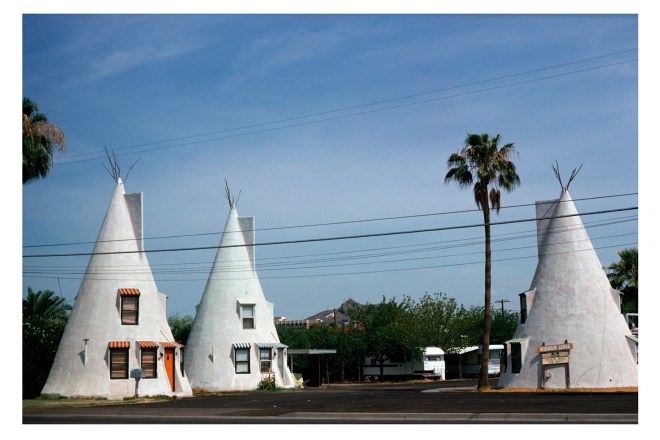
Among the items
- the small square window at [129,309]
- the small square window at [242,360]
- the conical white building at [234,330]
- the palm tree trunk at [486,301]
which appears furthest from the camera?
the small square window at [242,360]

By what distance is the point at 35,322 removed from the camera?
31.9 metres

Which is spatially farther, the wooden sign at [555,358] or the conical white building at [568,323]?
the wooden sign at [555,358]

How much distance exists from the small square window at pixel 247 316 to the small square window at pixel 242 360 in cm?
109

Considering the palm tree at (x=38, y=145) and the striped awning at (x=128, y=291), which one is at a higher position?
the palm tree at (x=38, y=145)

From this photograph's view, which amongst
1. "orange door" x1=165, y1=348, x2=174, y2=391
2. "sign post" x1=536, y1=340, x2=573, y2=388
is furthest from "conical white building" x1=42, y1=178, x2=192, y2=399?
"sign post" x1=536, y1=340, x2=573, y2=388

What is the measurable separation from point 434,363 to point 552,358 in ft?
88.5

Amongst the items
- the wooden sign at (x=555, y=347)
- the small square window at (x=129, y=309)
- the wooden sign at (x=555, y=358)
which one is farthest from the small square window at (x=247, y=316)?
the wooden sign at (x=555, y=358)

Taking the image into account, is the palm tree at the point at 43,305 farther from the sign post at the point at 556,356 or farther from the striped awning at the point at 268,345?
the sign post at the point at 556,356

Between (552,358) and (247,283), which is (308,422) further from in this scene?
(247,283)

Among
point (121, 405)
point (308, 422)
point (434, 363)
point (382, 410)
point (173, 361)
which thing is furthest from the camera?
point (434, 363)

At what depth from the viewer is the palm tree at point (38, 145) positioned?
2353cm

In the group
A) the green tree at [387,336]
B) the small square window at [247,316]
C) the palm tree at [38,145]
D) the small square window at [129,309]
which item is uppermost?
the palm tree at [38,145]

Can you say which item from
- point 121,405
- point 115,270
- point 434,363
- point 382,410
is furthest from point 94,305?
point 434,363

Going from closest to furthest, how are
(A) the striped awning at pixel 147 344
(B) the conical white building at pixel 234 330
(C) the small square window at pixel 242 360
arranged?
1. (A) the striped awning at pixel 147 344
2. (B) the conical white building at pixel 234 330
3. (C) the small square window at pixel 242 360
